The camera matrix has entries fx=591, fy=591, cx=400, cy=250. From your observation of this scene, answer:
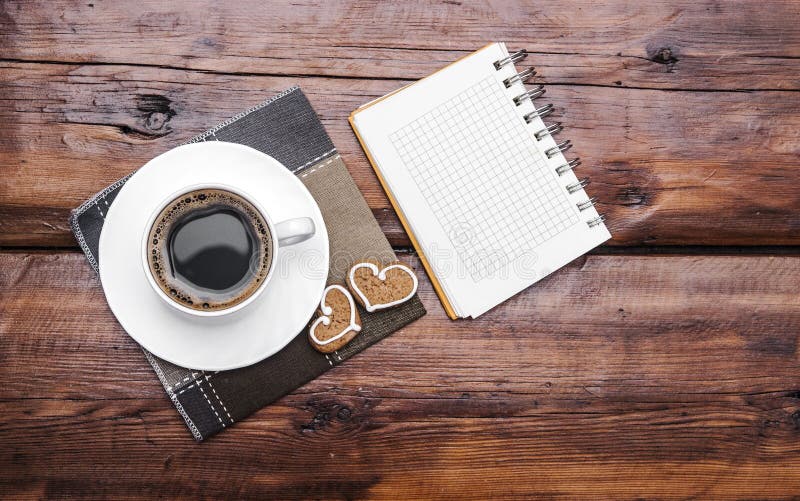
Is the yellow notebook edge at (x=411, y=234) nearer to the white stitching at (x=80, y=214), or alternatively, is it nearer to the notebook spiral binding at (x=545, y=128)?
the notebook spiral binding at (x=545, y=128)

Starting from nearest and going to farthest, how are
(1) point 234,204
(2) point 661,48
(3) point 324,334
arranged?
(1) point 234,204 < (3) point 324,334 < (2) point 661,48

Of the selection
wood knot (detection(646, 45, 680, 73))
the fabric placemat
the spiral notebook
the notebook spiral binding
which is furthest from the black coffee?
wood knot (detection(646, 45, 680, 73))

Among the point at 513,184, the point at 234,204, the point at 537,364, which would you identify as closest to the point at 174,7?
the point at 234,204

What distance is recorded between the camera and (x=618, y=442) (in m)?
1.07

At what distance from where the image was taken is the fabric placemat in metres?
0.98

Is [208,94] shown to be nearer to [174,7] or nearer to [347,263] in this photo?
[174,7]

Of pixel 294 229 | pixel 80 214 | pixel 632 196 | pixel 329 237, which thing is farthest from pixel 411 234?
pixel 80 214

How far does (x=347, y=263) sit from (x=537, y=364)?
0.38 m

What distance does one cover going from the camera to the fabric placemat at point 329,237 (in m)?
0.98

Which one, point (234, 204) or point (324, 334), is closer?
point (234, 204)

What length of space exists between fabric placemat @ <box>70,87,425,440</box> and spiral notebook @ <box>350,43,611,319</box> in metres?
0.07

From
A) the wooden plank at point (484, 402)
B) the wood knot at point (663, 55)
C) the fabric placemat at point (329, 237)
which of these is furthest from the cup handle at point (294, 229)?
the wood knot at point (663, 55)

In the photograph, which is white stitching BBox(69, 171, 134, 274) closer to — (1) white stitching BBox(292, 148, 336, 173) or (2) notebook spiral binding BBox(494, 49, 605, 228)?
(1) white stitching BBox(292, 148, 336, 173)

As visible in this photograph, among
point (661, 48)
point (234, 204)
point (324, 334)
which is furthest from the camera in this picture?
point (661, 48)
